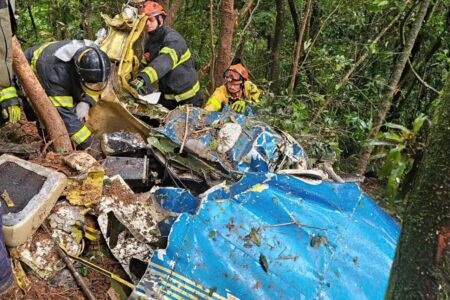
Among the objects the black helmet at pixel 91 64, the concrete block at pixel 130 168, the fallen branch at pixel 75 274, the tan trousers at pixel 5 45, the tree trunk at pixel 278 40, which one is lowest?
the tree trunk at pixel 278 40

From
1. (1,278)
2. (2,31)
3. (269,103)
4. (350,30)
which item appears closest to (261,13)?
(350,30)

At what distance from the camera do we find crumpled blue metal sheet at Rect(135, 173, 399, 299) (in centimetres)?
238

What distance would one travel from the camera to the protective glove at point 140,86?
4.22 m

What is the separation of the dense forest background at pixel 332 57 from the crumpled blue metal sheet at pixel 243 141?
18.6 inches

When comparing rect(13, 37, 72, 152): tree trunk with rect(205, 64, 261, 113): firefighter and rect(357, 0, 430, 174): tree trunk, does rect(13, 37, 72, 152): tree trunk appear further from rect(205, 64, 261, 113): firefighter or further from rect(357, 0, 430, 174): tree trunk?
rect(357, 0, 430, 174): tree trunk

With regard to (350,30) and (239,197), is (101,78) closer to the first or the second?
(239,197)

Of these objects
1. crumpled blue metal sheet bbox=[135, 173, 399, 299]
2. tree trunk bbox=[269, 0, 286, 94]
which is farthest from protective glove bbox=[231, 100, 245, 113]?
tree trunk bbox=[269, 0, 286, 94]

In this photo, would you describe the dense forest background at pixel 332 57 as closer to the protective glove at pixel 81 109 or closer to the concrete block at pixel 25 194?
the protective glove at pixel 81 109

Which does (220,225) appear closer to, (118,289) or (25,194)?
(118,289)

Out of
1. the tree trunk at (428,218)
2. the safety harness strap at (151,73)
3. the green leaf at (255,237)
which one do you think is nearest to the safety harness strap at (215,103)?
the safety harness strap at (151,73)

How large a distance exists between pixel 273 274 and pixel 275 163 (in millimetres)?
1200

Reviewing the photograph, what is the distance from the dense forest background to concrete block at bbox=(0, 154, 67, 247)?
2.16 meters

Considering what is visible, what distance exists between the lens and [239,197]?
2.76 meters

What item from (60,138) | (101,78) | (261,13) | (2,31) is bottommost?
(261,13)
